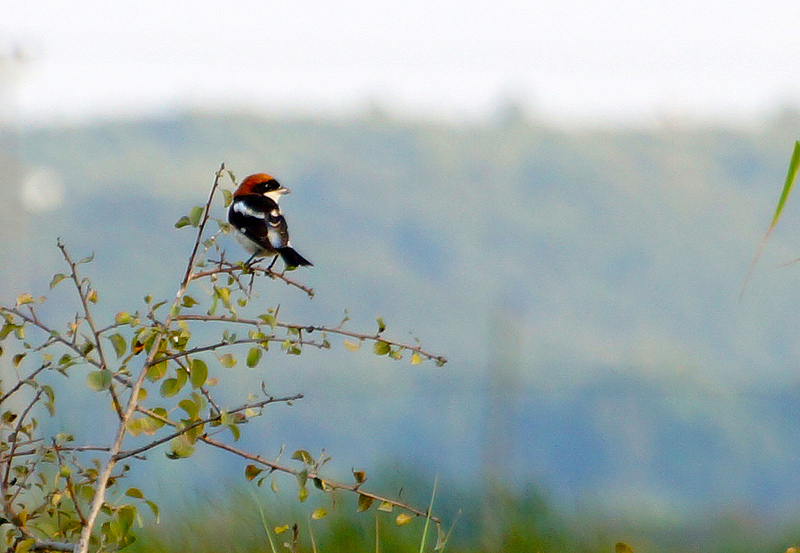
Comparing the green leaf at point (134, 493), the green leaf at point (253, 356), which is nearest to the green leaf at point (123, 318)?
the green leaf at point (253, 356)

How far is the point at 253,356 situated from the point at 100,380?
13.1 inches

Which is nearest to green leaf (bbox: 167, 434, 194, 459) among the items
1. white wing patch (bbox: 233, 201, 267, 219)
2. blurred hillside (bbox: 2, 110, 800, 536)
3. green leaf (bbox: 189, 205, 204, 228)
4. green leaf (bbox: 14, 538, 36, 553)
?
green leaf (bbox: 14, 538, 36, 553)

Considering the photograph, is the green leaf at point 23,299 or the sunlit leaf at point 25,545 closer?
the sunlit leaf at point 25,545

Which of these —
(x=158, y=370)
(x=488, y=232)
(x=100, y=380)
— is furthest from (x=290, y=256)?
(x=488, y=232)

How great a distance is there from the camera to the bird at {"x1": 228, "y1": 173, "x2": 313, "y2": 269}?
4.44 m

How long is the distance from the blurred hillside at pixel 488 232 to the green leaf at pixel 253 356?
4037 cm

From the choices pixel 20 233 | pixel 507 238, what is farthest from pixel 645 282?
pixel 20 233

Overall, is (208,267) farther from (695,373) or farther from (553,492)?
(695,373)

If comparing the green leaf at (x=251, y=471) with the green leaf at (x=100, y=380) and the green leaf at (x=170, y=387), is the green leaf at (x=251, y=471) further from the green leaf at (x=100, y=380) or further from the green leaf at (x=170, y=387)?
the green leaf at (x=100, y=380)

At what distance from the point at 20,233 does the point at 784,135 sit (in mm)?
62930

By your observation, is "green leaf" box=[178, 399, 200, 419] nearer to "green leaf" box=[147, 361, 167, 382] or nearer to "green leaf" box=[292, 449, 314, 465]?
"green leaf" box=[147, 361, 167, 382]

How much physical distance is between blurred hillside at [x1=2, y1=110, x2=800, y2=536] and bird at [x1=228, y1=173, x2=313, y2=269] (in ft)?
125

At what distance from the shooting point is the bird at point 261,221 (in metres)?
4.44

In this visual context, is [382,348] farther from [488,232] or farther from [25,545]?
[488,232]
